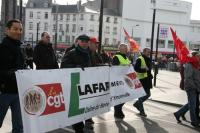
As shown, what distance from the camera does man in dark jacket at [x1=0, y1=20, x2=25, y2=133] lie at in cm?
596

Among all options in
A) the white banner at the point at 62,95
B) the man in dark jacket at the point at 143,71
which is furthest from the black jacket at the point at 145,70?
the white banner at the point at 62,95

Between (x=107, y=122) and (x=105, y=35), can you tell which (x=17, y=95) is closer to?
(x=107, y=122)

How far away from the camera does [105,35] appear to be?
354 ft

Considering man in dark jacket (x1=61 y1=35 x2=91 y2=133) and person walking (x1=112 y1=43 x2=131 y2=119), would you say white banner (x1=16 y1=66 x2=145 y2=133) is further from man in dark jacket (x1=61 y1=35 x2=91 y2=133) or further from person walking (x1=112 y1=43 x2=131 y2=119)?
person walking (x1=112 y1=43 x2=131 y2=119)

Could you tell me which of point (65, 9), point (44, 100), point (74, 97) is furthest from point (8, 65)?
point (65, 9)

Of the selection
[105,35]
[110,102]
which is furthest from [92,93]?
[105,35]

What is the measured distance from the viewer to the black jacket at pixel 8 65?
592 centimetres

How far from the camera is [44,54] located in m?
10.1

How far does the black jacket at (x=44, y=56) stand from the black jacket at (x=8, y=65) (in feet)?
13.1

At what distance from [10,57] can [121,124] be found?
459 centimetres

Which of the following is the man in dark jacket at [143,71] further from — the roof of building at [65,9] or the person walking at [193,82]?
the roof of building at [65,9]

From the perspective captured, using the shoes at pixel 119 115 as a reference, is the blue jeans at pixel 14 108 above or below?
above

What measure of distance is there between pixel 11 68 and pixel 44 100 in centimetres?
65

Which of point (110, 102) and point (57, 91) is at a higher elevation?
point (57, 91)
